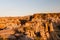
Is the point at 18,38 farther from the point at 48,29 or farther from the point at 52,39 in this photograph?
the point at 48,29

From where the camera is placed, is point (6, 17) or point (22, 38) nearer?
point (22, 38)

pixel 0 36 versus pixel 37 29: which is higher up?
pixel 0 36

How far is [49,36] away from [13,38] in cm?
755

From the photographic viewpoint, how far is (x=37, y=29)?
1334cm

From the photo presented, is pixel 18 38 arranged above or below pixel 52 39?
above

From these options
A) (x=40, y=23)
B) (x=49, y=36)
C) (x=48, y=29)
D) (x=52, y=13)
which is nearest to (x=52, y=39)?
(x=49, y=36)

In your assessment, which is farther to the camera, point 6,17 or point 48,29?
point 6,17

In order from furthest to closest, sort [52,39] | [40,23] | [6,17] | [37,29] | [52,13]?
[6,17], [52,13], [40,23], [37,29], [52,39]

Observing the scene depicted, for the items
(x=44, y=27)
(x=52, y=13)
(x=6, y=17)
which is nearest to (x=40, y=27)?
(x=44, y=27)

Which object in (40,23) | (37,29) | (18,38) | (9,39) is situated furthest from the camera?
(40,23)

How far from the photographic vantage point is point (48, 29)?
13695 mm

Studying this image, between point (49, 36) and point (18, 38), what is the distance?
725cm

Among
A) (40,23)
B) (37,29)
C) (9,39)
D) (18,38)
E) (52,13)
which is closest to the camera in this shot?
(9,39)

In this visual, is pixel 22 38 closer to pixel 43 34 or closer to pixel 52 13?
pixel 43 34
